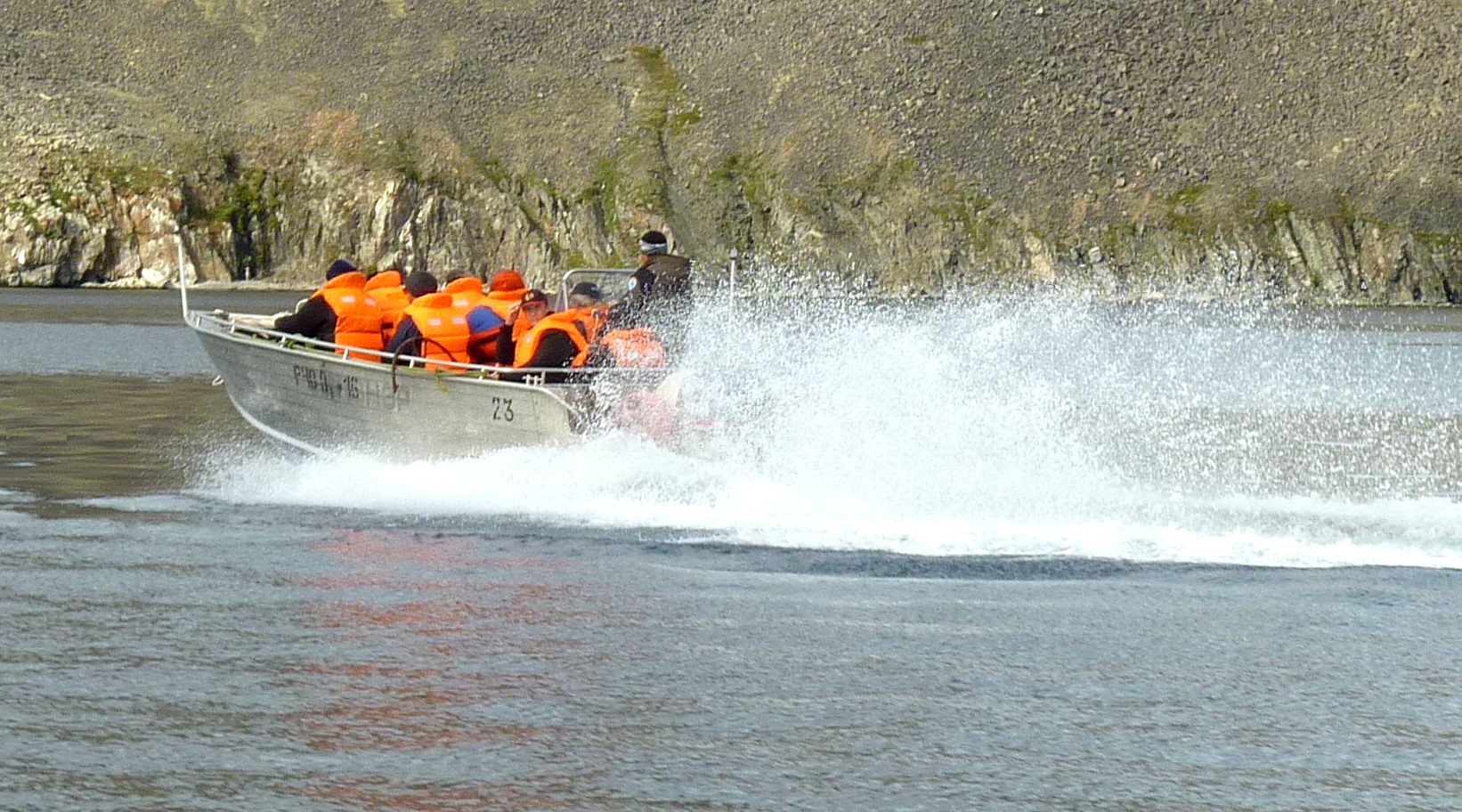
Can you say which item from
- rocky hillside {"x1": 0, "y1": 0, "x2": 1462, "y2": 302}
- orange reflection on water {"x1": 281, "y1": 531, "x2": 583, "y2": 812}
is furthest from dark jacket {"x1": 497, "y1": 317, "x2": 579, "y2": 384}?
rocky hillside {"x1": 0, "y1": 0, "x2": 1462, "y2": 302}

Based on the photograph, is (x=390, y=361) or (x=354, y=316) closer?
(x=390, y=361)

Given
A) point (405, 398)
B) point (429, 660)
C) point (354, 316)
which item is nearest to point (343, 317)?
point (354, 316)

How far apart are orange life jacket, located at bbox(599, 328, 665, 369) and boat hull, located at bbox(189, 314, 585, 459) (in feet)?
1.86

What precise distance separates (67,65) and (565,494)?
13356cm

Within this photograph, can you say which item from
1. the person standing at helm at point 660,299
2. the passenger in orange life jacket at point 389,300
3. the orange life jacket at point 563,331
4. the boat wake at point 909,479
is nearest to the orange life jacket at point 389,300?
the passenger in orange life jacket at point 389,300

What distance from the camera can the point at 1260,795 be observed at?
8.41 meters

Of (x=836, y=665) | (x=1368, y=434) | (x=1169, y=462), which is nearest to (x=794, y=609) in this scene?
(x=836, y=665)

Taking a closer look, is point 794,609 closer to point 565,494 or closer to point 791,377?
point 565,494

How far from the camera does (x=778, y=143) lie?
5133 inches

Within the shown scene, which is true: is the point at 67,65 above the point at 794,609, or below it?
above

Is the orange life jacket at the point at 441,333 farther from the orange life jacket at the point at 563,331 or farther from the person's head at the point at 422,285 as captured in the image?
the person's head at the point at 422,285

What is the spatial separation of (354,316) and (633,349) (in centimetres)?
395

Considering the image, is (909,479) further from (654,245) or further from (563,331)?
(654,245)

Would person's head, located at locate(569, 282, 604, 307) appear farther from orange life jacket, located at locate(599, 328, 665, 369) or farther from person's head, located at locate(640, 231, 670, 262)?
orange life jacket, located at locate(599, 328, 665, 369)
